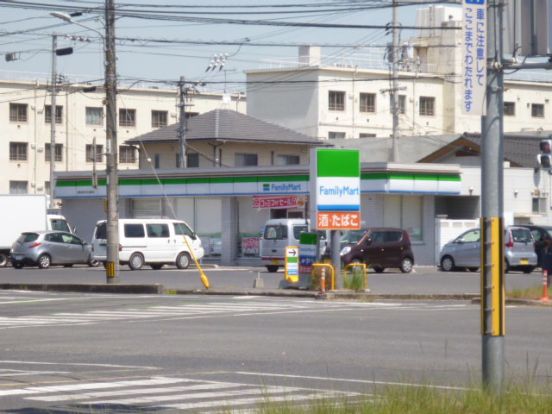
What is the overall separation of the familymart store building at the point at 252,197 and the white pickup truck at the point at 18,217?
244 inches

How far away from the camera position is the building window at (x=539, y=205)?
186 ft

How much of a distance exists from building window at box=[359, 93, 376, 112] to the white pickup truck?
33.9 metres

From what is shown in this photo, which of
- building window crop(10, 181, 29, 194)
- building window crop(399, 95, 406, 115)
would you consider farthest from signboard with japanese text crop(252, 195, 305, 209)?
building window crop(10, 181, 29, 194)

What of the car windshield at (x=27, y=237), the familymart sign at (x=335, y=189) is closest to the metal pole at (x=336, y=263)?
the familymart sign at (x=335, y=189)

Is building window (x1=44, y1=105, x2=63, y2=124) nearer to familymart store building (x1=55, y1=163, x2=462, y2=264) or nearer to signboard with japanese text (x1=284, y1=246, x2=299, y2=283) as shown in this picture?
familymart store building (x1=55, y1=163, x2=462, y2=264)

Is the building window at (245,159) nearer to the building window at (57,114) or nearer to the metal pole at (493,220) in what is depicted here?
the building window at (57,114)

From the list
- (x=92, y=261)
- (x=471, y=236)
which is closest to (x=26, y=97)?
(x=92, y=261)

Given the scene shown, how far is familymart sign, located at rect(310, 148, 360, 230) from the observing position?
103 ft

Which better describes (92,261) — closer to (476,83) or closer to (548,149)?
(548,149)

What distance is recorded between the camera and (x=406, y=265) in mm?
44719

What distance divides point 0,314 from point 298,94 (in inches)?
2366

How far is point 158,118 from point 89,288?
5560 cm

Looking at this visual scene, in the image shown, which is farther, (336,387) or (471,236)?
(471,236)

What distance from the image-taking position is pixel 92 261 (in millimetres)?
52500
